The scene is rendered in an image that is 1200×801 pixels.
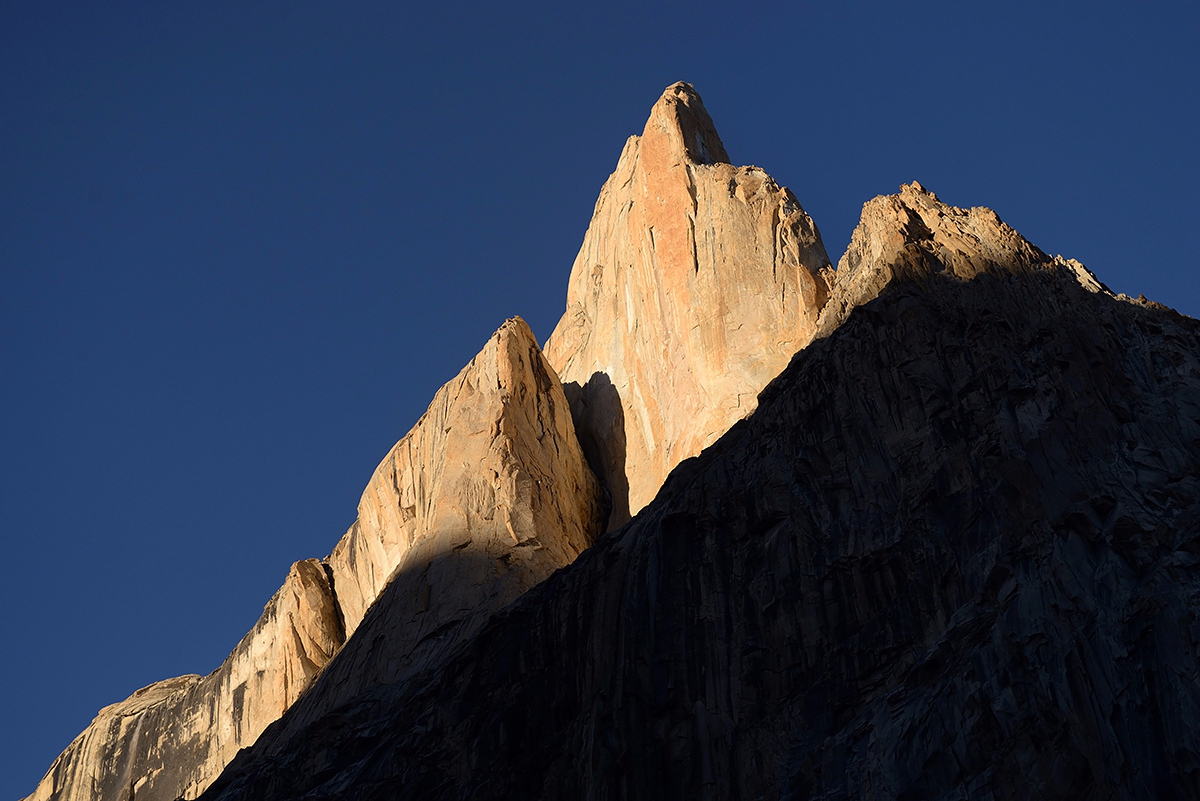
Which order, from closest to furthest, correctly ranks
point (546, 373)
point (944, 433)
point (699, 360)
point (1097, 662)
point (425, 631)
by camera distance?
point (1097, 662) < point (944, 433) < point (425, 631) < point (699, 360) < point (546, 373)

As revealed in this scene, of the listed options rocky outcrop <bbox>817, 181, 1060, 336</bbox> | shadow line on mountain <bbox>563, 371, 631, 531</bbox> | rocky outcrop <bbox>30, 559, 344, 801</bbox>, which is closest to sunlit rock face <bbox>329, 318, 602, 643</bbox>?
shadow line on mountain <bbox>563, 371, 631, 531</bbox>

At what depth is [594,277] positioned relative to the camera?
186 ft

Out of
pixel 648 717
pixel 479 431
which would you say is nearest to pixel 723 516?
pixel 648 717

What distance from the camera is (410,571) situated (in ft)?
146

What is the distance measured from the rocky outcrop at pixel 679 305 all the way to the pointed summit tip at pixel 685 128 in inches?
3.5

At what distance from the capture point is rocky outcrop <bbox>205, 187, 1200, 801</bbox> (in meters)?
23.7

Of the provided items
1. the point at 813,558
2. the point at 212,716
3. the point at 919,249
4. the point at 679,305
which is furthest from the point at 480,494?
the point at 813,558

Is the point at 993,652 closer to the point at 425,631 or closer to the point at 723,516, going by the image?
the point at 723,516

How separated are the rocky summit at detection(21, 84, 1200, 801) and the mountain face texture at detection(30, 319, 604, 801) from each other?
184mm

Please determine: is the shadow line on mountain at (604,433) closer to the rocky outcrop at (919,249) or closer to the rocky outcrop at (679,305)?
the rocky outcrop at (679,305)

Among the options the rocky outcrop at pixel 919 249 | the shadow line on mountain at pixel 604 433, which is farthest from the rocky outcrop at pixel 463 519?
the rocky outcrop at pixel 919 249

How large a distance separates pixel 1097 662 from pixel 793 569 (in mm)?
7771

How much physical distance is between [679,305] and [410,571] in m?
12.7

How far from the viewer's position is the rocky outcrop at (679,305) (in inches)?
1767
